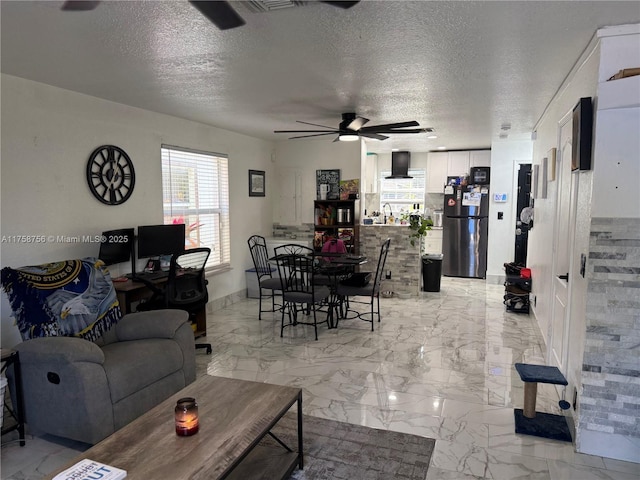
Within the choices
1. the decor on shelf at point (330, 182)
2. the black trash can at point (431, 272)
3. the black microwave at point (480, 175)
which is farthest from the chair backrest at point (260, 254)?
the black microwave at point (480, 175)

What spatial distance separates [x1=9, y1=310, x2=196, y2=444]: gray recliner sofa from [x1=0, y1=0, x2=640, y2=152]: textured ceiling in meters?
1.79

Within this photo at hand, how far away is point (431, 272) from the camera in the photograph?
6664mm

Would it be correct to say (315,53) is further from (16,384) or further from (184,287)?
(16,384)

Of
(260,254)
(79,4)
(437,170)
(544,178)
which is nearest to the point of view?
(79,4)

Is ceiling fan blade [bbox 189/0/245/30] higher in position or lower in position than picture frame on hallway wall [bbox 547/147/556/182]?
higher

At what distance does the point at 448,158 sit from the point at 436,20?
599cm

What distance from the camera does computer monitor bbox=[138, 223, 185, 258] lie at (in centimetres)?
425

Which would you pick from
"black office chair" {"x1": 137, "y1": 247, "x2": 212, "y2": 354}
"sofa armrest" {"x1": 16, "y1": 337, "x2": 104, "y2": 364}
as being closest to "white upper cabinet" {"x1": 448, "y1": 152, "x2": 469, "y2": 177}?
"black office chair" {"x1": 137, "y1": 247, "x2": 212, "y2": 354}

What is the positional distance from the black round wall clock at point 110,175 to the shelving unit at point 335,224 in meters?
2.93

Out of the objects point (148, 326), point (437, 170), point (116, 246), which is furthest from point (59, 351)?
point (437, 170)

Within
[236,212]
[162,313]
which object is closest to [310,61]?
[162,313]

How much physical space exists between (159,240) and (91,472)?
3.03m

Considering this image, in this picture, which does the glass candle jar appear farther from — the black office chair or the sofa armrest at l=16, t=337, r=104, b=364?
the black office chair

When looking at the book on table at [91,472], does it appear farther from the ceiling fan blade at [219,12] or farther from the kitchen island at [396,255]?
the kitchen island at [396,255]
